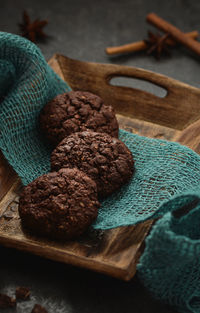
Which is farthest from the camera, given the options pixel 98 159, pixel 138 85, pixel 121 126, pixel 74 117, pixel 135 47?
pixel 135 47

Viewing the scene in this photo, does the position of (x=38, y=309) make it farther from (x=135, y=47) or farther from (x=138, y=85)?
(x=135, y=47)

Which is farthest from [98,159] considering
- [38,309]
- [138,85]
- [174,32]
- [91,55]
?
[174,32]

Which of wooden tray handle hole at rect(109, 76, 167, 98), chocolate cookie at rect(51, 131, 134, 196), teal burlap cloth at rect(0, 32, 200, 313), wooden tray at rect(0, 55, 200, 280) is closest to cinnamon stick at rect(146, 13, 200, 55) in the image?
wooden tray handle hole at rect(109, 76, 167, 98)

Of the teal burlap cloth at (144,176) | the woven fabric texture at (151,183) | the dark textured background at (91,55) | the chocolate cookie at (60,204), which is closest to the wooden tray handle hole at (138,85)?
the dark textured background at (91,55)

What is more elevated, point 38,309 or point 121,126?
point 121,126

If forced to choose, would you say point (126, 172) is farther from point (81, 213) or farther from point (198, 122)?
point (198, 122)

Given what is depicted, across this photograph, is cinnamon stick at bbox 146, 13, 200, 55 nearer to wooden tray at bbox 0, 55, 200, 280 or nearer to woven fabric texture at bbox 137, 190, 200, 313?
wooden tray at bbox 0, 55, 200, 280
